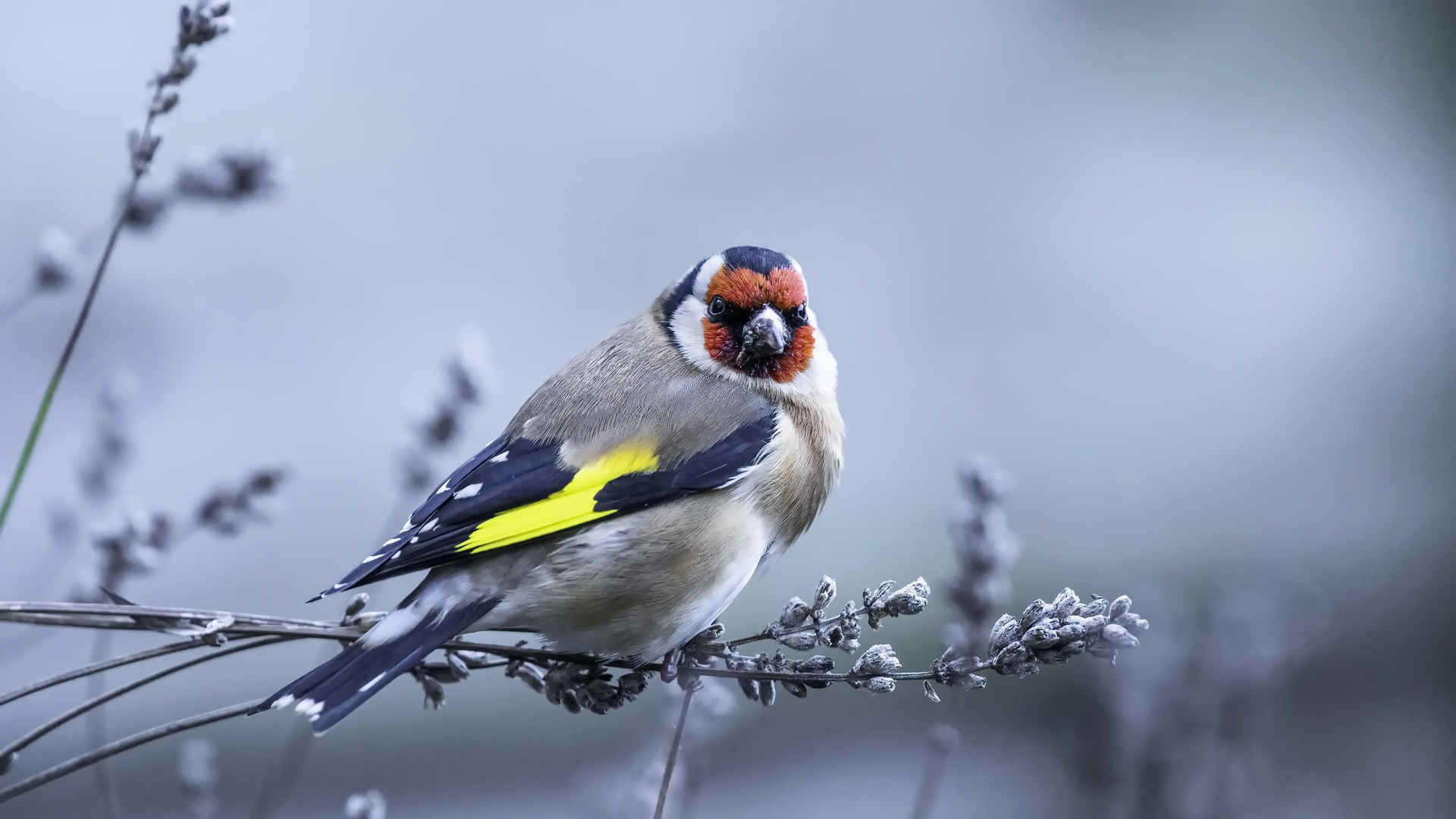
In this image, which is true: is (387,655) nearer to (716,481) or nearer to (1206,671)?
(716,481)

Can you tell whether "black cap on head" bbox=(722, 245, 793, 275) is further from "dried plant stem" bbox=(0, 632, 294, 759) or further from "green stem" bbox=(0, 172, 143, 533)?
"dried plant stem" bbox=(0, 632, 294, 759)

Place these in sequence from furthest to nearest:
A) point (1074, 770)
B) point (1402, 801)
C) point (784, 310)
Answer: point (1402, 801), point (1074, 770), point (784, 310)

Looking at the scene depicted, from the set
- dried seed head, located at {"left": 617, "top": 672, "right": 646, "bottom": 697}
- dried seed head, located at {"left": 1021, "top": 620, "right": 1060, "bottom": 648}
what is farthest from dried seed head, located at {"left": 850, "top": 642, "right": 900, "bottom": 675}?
dried seed head, located at {"left": 617, "top": 672, "right": 646, "bottom": 697}

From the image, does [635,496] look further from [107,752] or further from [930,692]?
[107,752]

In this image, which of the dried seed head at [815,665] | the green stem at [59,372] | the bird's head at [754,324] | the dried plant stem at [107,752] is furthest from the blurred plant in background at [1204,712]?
the green stem at [59,372]

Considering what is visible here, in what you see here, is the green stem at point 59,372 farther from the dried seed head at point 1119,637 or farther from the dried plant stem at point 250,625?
the dried seed head at point 1119,637

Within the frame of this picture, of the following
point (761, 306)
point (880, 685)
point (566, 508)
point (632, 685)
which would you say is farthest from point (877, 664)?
point (761, 306)

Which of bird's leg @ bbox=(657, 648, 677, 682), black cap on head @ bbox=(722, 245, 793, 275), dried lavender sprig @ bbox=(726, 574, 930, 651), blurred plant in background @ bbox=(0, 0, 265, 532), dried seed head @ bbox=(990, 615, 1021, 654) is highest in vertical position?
black cap on head @ bbox=(722, 245, 793, 275)

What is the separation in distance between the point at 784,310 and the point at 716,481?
11.7 inches

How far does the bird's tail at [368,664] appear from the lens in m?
1.06

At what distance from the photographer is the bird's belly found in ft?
4.38

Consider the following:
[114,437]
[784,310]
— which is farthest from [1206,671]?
[114,437]

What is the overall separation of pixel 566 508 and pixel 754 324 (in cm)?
36

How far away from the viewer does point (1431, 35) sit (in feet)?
13.5
